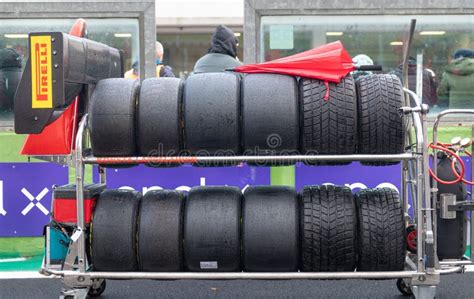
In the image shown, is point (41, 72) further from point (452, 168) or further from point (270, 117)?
point (452, 168)

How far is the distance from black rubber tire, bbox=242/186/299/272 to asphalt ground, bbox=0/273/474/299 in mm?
1097

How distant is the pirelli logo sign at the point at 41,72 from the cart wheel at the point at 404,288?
3.05 metres

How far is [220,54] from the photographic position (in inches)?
273

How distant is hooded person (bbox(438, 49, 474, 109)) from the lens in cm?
870

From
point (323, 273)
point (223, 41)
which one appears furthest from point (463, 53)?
point (323, 273)

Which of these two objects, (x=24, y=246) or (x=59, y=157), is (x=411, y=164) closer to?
(x=59, y=157)

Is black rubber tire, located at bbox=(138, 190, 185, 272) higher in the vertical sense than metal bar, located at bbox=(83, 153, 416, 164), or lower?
lower

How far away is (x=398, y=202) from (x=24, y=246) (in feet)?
13.4

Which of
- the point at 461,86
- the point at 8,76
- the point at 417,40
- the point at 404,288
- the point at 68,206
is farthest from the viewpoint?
the point at 417,40

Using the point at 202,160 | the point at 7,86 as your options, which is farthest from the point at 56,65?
the point at 7,86

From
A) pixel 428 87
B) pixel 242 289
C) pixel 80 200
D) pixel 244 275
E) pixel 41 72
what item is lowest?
pixel 242 289

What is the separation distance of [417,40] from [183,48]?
7611mm

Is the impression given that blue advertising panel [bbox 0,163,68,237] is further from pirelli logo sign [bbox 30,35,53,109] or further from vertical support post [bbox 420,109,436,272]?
vertical support post [bbox 420,109,436,272]

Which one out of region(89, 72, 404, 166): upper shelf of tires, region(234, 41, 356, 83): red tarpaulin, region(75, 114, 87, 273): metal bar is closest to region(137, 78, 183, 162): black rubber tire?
region(89, 72, 404, 166): upper shelf of tires
